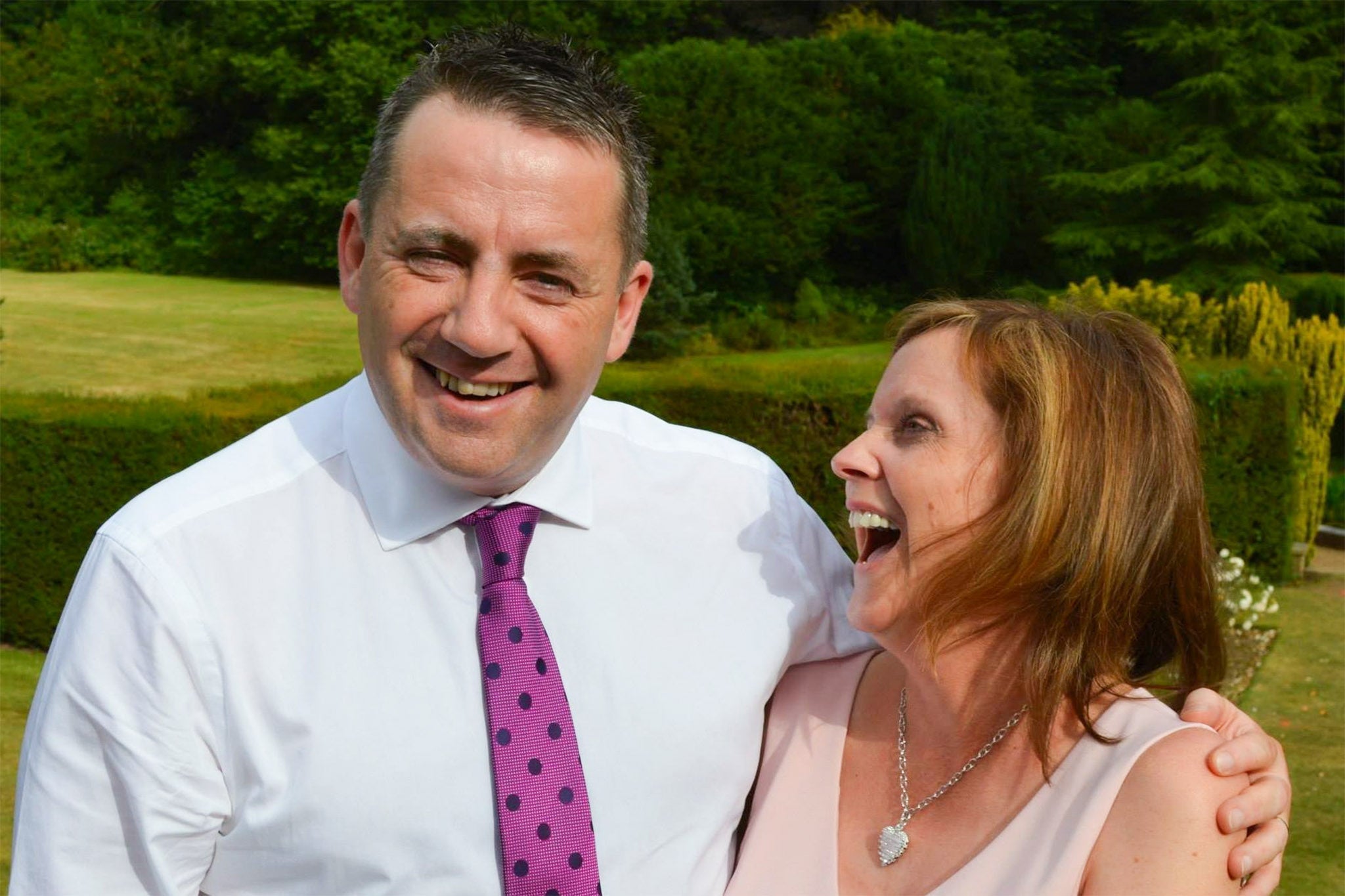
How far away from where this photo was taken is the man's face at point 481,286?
74.8 inches

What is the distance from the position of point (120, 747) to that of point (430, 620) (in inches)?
18.1

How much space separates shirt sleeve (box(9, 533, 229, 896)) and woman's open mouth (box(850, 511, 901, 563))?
3.37ft

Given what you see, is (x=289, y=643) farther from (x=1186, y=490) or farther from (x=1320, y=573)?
(x=1320, y=573)

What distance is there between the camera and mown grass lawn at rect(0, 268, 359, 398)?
19.2m

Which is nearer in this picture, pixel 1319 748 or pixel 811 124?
pixel 1319 748

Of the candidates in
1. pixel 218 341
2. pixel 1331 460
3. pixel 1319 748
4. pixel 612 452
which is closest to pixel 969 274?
pixel 1331 460

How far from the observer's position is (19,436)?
7668 mm

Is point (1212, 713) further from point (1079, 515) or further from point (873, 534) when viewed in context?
point (873, 534)

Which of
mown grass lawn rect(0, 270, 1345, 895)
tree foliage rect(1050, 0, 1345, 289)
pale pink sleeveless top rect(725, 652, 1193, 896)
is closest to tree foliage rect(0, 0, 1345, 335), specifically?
tree foliage rect(1050, 0, 1345, 289)

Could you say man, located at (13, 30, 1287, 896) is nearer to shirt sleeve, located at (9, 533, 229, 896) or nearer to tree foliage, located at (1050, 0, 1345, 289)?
shirt sleeve, located at (9, 533, 229, 896)

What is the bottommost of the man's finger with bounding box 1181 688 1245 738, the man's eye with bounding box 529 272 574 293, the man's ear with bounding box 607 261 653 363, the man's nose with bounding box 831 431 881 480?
the man's finger with bounding box 1181 688 1245 738

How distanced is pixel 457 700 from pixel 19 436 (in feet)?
21.9

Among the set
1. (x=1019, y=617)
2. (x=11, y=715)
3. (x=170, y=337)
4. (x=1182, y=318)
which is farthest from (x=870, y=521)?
(x=170, y=337)

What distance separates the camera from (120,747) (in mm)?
1769
